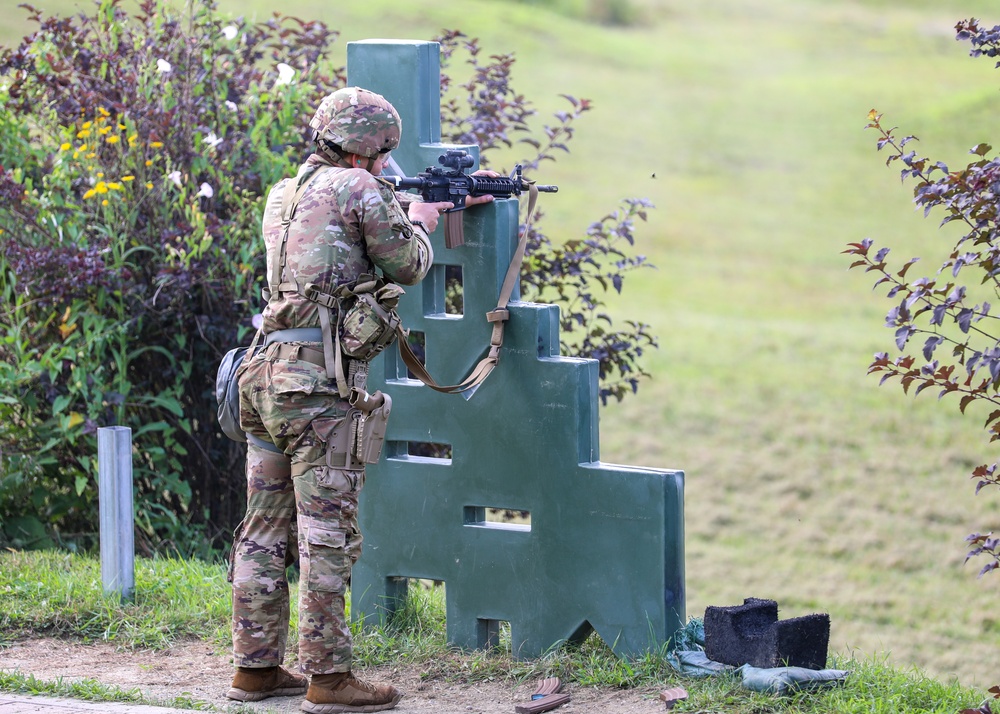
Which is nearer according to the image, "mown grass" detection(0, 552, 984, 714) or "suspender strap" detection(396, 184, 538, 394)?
"mown grass" detection(0, 552, 984, 714)

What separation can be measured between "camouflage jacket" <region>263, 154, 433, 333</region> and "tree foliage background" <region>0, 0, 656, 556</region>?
1897 millimetres

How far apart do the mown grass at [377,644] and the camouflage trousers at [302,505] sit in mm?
439

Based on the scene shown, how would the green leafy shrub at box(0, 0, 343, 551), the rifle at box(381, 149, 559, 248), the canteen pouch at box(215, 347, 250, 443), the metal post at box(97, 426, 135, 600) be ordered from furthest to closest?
the green leafy shrub at box(0, 0, 343, 551), the metal post at box(97, 426, 135, 600), the rifle at box(381, 149, 559, 248), the canteen pouch at box(215, 347, 250, 443)

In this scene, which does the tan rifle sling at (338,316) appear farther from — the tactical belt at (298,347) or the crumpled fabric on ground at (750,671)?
the crumpled fabric on ground at (750,671)

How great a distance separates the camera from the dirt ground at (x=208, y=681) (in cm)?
446

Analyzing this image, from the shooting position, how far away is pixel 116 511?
5453 mm

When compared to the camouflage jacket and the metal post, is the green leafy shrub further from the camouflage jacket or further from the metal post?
the camouflage jacket

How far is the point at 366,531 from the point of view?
202 inches

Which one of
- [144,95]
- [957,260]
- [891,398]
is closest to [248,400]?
[957,260]

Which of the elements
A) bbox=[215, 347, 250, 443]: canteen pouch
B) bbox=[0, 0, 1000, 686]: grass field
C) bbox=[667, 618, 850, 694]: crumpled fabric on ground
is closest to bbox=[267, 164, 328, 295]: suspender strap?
bbox=[215, 347, 250, 443]: canteen pouch

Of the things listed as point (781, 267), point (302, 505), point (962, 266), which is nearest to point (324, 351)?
point (302, 505)

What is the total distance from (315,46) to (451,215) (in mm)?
2792

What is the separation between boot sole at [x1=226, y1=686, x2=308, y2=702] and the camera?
4492 mm

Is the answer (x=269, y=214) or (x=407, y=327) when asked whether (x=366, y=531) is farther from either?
(x=269, y=214)
